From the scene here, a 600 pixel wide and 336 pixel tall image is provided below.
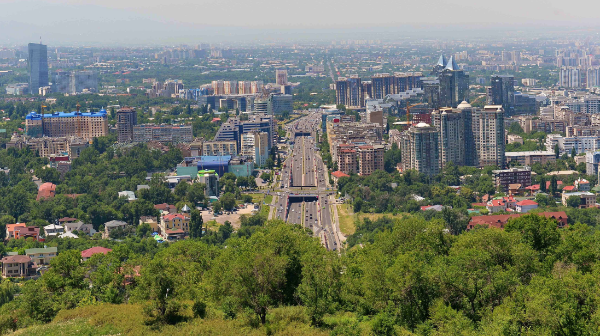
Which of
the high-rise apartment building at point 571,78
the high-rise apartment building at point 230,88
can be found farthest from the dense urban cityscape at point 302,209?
the high-rise apartment building at point 230,88

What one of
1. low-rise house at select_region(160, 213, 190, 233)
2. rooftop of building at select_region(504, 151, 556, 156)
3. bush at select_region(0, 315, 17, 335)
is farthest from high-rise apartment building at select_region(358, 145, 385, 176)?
bush at select_region(0, 315, 17, 335)

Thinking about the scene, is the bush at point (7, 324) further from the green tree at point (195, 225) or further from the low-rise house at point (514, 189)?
the low-rise house at point (514, 189)

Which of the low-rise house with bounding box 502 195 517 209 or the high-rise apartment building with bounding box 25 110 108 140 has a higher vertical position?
the high-rise apartment building with bounding box 25 110 108 140

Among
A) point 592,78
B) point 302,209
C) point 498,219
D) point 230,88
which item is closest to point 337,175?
point 302,209

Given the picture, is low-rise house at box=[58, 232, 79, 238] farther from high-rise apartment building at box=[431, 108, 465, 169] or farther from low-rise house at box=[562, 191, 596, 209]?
high-rise apartment building at box=[431, 108, 465, 169]

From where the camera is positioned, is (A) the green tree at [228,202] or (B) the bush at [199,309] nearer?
(B) the bush at [199,309]

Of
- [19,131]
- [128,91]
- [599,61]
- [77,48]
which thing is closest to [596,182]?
[19,131]
